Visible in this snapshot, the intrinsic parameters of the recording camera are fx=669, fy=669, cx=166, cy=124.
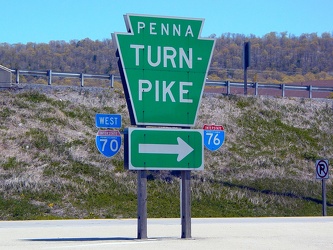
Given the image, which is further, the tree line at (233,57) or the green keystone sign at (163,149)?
the tree line at (233,57)

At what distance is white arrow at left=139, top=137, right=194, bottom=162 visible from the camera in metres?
15.1

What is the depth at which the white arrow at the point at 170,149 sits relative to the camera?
15.1 m

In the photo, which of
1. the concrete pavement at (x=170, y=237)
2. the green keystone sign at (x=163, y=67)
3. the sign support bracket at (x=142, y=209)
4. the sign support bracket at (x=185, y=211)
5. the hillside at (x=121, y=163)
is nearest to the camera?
the concrete pavement at (x=170, y=237)

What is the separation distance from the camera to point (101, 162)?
3259 cm

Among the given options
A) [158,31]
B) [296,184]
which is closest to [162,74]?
[158,31]

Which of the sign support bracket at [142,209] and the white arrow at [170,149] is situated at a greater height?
the white arrow at [170,149]

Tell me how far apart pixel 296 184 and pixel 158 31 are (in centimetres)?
2008

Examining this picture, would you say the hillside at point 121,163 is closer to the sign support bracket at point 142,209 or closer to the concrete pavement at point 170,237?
the concrete pavement at point 170,237

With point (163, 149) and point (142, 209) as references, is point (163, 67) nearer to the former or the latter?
point (163, 149)

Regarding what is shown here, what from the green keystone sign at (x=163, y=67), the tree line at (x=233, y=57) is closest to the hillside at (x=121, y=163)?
the green keystone sign at (x=163, y=67)

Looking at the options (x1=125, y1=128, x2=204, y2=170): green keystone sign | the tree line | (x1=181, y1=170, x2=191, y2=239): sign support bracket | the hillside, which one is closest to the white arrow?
(x1=125, y1=128, x2=204, y2=170): green keystone sign

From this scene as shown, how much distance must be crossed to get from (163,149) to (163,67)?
6.17 ft

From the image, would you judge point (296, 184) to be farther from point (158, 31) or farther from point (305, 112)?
point (158, 31)

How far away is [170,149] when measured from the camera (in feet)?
50.1
